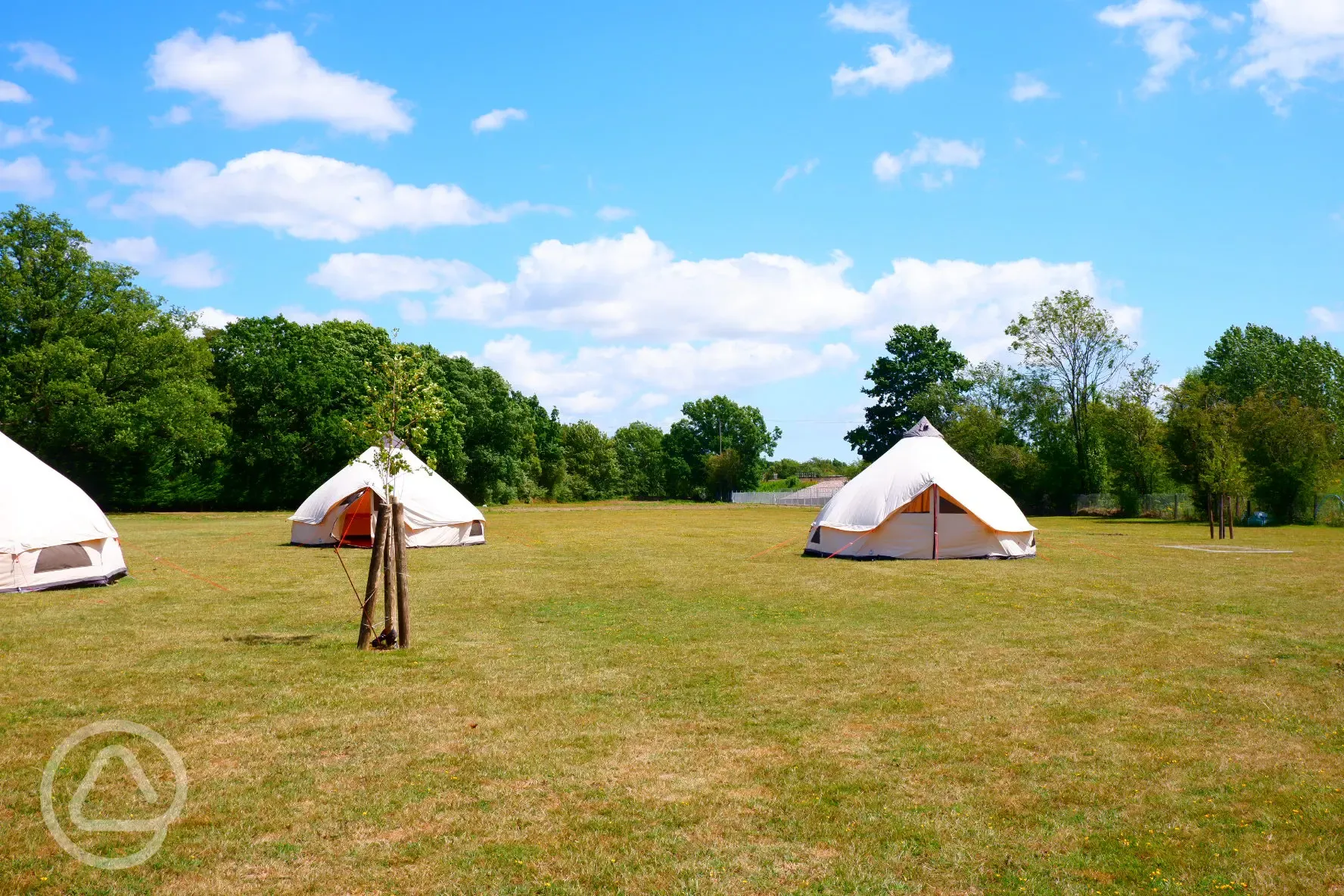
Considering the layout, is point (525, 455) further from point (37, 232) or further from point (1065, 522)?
point (1065, 522)

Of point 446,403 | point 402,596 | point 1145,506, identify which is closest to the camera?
point 402,596

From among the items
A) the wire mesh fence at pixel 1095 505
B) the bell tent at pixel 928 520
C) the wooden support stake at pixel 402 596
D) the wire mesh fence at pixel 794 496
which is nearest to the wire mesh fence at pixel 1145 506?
the wire mesh fence at pixel 1095 505

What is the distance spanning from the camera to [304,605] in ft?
48.2


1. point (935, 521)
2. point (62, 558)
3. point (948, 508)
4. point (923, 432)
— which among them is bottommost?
point (62, 558)

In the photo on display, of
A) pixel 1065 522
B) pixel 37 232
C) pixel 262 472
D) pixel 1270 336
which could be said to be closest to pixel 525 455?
pixel 262 472

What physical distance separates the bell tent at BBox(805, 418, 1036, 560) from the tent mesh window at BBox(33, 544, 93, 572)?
15497 mm

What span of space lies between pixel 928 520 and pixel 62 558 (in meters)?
17.4

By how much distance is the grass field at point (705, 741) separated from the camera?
500cm

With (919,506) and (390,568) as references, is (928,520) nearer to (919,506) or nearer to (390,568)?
(919,506)

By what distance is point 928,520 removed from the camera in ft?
73.3

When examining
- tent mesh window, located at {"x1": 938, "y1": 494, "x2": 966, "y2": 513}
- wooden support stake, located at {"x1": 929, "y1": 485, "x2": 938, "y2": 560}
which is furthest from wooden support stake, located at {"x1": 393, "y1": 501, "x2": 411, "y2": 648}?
tent mesh window, located at {"x1": 938, "y1": 494, "x2": 966, "y2": 513}

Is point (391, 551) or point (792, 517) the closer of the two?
point (391, 551)

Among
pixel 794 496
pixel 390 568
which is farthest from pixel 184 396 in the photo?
pixel 794 496

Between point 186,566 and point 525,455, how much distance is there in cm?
6498
